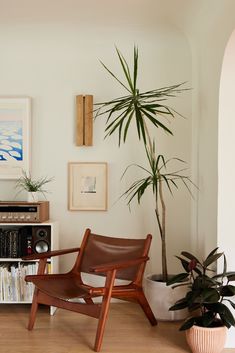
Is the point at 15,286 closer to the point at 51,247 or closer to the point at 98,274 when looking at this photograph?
the point at 51,247

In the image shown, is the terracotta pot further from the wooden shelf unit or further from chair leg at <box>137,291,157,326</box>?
the wooden shelf unit

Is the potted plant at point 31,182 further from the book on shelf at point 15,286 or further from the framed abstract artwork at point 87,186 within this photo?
the book on shelf at point 15,286

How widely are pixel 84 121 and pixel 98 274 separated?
1547mm

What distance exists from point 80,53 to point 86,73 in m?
0.21

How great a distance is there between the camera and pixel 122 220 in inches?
177

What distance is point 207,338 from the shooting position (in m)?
3.05

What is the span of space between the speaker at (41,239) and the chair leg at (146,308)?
3.25ft

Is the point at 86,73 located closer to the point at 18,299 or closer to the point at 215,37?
the point at 215,37

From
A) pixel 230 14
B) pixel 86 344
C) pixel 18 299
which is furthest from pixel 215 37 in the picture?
pixel 18 299

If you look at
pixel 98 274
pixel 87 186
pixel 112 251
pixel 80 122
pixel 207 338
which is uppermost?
pixel 80 122

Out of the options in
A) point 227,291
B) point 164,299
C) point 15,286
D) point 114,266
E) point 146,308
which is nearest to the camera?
point 227,291

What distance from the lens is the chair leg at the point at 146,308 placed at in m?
3.59

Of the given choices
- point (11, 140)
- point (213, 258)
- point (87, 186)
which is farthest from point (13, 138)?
point (213, 258)

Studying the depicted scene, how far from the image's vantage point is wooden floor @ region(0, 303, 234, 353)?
3236mm
